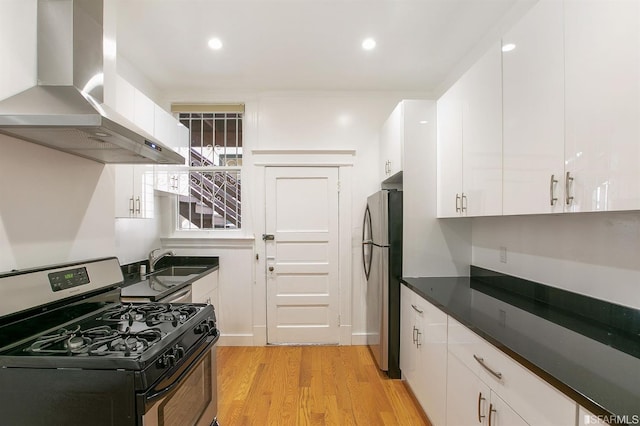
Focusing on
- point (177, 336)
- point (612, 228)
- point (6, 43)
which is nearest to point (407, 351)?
point (612, 228)

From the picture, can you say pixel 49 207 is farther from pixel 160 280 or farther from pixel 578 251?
pixel 578 251

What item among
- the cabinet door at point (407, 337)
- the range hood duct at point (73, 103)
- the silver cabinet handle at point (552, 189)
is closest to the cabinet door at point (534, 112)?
the silver cabinet handle at point (552, 189)

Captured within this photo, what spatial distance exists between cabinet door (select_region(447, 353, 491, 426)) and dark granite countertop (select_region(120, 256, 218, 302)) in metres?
1.91

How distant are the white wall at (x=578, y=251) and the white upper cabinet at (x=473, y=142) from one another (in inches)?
14.8

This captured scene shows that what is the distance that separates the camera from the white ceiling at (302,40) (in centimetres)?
202

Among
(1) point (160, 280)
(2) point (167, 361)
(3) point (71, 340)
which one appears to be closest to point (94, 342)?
(3) point (71, 340)

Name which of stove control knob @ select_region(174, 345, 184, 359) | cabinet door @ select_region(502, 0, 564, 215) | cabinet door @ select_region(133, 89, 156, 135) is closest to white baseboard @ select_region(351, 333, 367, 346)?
cabinet door @ select_region(502, 0, 564, 215)

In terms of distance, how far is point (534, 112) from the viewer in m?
1.39

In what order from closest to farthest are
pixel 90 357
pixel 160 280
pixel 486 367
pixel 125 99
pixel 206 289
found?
pixel 90 357 < pixel 486 367 < pixel 125 99 < pixel 160 280 < pixel 206 289

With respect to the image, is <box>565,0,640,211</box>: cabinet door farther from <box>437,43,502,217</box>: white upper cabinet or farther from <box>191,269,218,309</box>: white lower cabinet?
<box>191,269,218,309</box>: white lower cabinet

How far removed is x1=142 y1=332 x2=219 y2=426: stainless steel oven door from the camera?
3.32 feet

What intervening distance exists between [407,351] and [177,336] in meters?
1.87

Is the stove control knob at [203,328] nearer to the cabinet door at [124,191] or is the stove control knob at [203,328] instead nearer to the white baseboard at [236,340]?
the cabinet door at [124,191]

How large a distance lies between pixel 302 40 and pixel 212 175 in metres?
1.86
